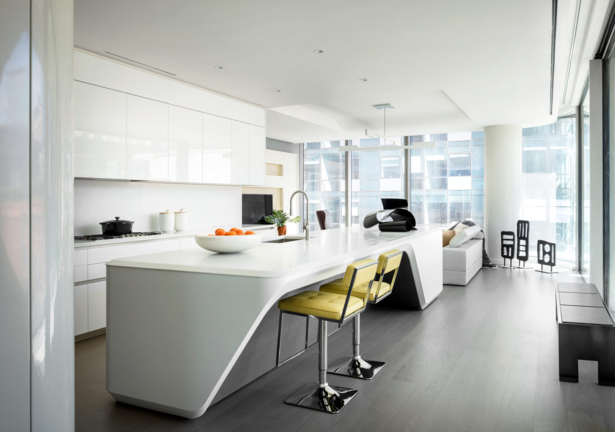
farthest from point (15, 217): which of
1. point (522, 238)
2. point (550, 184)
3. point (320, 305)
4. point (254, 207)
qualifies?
point (550, 184)

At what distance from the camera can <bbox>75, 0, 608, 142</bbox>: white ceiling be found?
10.8ft

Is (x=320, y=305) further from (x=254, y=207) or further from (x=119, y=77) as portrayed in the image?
(x=254, y=207)

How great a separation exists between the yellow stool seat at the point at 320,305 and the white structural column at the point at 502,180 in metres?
6.83

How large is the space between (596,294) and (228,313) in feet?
10.7

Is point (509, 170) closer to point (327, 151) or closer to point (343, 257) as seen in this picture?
point (327, 151)

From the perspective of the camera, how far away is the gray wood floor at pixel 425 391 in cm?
238

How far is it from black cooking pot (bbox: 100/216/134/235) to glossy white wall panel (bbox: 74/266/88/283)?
592 mm

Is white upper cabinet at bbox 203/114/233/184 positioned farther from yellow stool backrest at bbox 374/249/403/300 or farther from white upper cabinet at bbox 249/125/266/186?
yellow stool backrest at bbox 374/249/403/300

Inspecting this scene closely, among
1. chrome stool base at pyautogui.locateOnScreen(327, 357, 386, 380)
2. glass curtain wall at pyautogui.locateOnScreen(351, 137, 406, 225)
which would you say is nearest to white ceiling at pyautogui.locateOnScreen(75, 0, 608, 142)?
chrome stool base at pyautogui.locateOnScreen(327, 357, 386, 380)

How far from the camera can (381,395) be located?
2730mm

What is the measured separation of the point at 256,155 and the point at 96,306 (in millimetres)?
3188

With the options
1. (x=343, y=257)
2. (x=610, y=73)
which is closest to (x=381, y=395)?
(x=343, y=257)

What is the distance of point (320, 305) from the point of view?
2480 mm

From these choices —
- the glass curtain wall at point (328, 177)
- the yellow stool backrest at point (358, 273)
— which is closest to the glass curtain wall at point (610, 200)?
the yellow stool backrest at point (358, 273)
